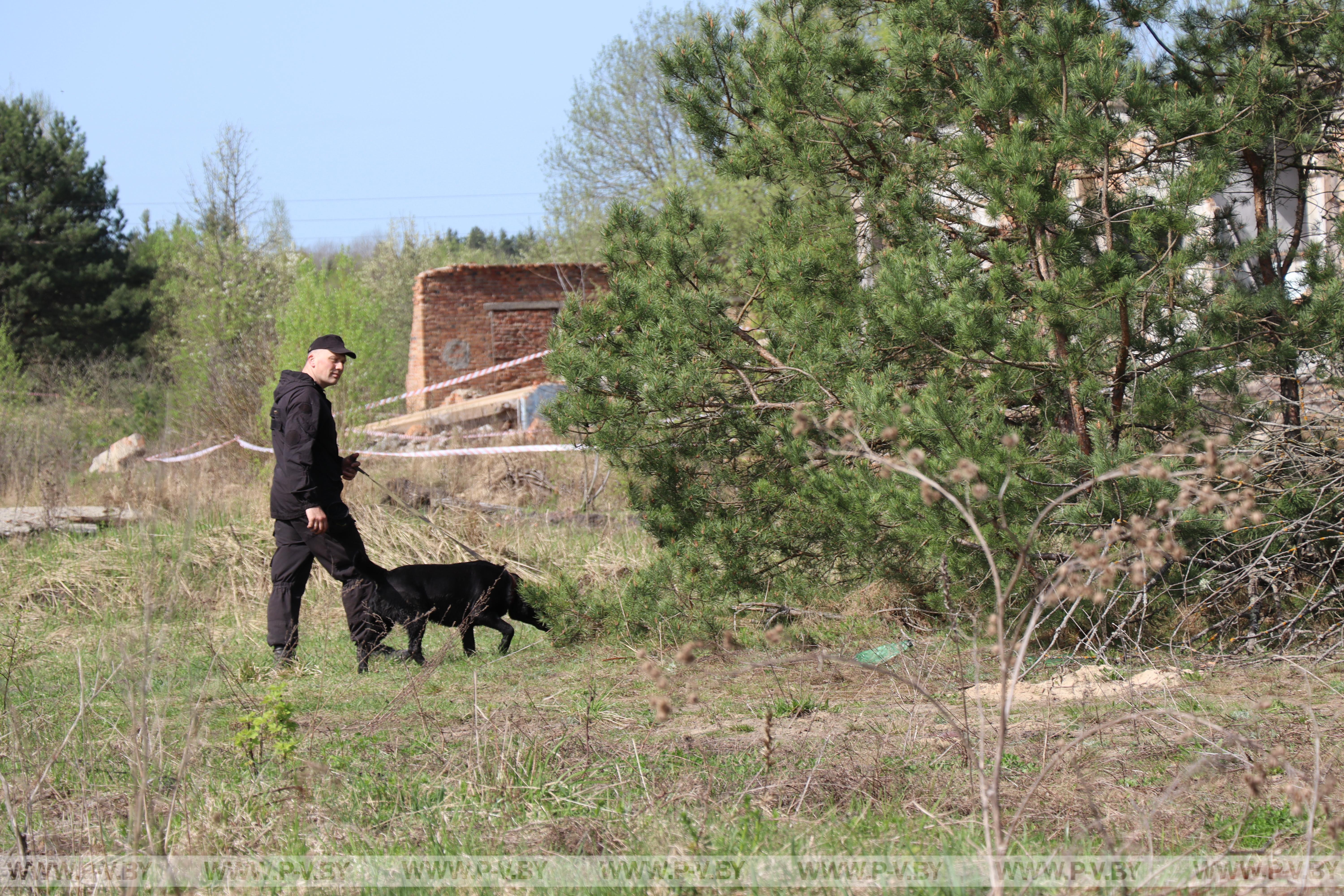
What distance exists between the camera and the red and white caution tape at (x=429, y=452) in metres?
12.3

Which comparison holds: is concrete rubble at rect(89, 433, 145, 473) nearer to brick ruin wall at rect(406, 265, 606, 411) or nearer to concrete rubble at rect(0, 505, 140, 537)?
brick ruin wall at rect(406, 265, 606, 411)

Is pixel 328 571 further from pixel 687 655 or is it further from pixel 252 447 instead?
pixel 252 447

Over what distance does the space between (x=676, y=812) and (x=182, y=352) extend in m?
24.8

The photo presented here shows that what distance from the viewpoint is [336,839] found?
3072mm

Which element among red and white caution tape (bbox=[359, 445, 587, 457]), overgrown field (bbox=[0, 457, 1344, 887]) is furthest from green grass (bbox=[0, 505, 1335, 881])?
red and white caution tape (bbox=[359, 445, 587, 457])

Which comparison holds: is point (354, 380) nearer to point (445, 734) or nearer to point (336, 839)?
point (445, 734)

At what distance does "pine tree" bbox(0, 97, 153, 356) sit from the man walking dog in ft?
95.7

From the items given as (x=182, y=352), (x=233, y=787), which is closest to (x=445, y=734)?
(x=233, y=787)

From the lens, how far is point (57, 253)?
31859 millimetres

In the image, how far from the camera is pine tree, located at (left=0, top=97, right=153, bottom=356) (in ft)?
102

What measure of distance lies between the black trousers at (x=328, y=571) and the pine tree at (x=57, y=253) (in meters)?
29.2

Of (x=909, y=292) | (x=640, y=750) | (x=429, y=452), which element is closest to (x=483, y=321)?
(x=429, y=452)

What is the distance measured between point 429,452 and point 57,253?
24.0m

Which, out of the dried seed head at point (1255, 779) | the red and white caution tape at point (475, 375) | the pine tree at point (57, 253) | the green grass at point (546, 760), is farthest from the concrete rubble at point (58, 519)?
the pine tree at point (57, 253)
